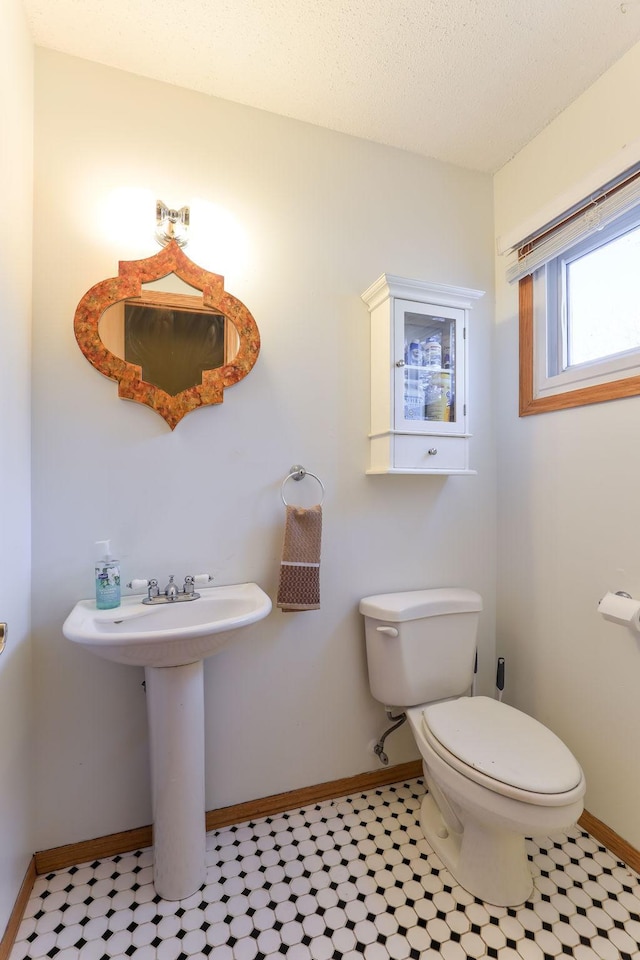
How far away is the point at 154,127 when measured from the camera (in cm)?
144

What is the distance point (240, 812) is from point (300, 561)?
35.1 inches

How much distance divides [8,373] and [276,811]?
64.0 inches

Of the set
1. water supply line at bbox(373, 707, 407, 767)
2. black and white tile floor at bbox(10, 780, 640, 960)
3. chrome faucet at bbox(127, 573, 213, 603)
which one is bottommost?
black and white tile floor at bbox(10, 780, 640, 960)

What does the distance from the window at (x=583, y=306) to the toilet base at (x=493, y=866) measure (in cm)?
134

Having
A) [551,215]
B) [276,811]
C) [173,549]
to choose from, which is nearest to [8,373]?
[173,549]

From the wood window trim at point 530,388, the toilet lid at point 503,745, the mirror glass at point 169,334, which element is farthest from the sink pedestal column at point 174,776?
the wood window trim at point 530,388

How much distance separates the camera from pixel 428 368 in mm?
1624

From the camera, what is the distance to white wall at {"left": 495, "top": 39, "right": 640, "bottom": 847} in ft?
4.53

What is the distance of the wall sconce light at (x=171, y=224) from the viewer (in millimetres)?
1378

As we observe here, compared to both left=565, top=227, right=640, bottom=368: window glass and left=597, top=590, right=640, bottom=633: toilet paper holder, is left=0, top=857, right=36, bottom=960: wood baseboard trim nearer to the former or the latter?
left=597, top=590, right=640, bottom=633: toilet paper holder

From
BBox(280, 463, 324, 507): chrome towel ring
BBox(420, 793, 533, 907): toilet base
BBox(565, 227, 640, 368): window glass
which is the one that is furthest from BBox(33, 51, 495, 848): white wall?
BBox(420, 793, 533, 907): toilet base

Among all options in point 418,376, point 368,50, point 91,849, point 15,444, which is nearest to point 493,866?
point 91,849

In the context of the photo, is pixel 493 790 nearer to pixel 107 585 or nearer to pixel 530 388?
pixel 107 585

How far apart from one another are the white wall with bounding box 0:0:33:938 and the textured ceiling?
0.29 m
